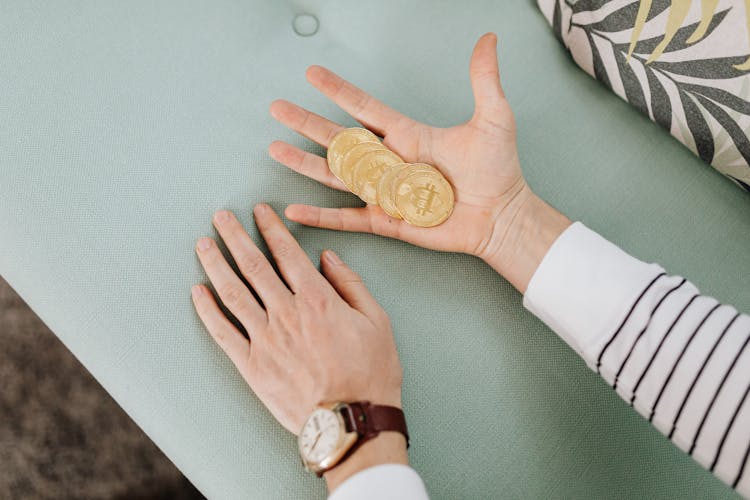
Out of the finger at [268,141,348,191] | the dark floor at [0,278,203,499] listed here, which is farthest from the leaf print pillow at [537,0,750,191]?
the dark floor at [0,278,203,499]

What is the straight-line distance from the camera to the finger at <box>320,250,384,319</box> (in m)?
0.70

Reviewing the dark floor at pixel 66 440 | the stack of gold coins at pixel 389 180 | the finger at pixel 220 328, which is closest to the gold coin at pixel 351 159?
the stack of gold coins at pixel 389 180

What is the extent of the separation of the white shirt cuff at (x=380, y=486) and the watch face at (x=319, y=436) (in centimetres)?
4

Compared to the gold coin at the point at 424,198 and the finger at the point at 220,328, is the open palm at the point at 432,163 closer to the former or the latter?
the gold coin at the point at 424,198

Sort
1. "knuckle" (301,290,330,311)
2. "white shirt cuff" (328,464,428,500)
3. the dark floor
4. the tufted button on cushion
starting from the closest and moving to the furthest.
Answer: "white shirt cuff" (328,464,428,500) < "knuckle" (301,290,330,311) < the tufted button on cushion < the dark floor

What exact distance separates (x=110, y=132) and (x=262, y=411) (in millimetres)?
431

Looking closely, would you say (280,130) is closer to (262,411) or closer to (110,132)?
(110,132)

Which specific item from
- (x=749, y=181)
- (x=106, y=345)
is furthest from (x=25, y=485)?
(x=749, y=181)

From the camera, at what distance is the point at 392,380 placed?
66 cm

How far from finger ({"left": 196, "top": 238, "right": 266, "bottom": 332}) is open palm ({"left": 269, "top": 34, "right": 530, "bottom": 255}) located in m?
0.11

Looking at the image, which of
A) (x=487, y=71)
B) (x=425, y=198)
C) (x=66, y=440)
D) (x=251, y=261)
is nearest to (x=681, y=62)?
(x=487, y=71)

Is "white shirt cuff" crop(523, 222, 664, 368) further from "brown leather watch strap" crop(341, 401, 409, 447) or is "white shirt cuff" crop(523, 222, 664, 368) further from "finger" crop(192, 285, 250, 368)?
"finger" crop(192, 285, 250, 368)

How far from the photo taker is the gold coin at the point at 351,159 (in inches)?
28.4

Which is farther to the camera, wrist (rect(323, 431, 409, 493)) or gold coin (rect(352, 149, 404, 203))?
gold coin (rect(352, 149, 404, 203))
